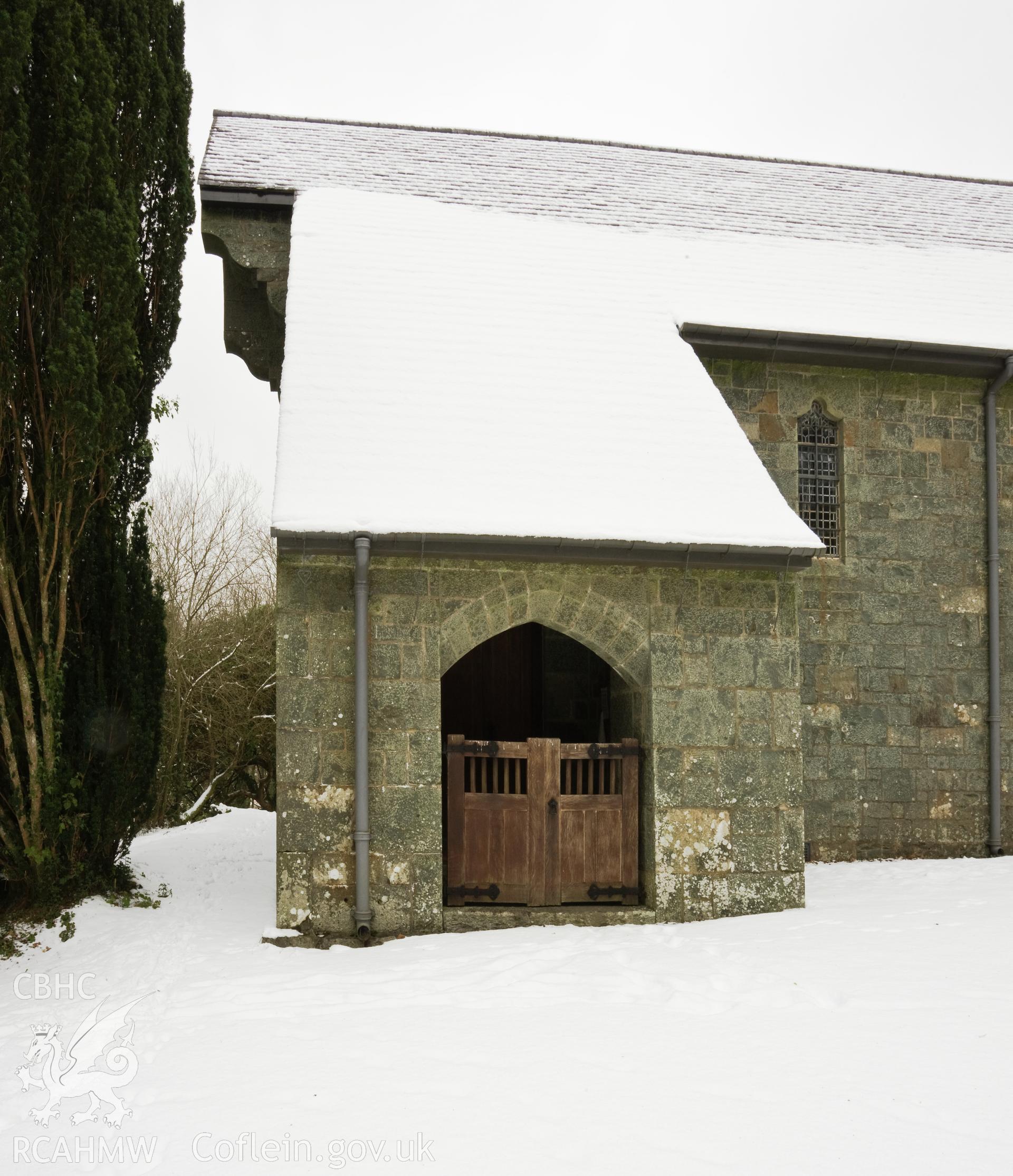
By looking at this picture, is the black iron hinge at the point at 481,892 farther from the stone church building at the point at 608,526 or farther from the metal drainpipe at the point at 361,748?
the metal drainpipe at the point at 361,748

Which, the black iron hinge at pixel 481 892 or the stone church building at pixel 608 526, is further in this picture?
the black iron hinge at pixel 481 892

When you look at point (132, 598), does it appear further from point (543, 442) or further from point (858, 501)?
point (858, 501)

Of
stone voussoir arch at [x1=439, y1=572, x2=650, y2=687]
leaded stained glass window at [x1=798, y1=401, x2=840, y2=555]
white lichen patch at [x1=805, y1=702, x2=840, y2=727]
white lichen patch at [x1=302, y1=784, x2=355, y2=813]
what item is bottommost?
white lichen patch at [x1=302, y1=784, x2=355, y2=813]

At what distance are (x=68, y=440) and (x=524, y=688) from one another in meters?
4.91

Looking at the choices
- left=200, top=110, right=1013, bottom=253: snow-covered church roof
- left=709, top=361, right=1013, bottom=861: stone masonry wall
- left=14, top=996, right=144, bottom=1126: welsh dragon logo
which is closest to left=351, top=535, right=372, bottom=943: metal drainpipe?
left=14, top=996, right=144, bottom=1126: welsh dragon logo

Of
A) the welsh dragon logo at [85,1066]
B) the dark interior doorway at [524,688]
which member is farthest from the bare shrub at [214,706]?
the welsh dragon logo at [85,1066]

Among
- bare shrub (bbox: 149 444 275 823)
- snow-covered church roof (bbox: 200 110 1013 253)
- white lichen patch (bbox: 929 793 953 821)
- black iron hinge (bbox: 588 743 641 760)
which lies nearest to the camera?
black iron hinge (bbox: 588 743 641 760)

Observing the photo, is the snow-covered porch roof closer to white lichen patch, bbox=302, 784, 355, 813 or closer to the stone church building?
the stone church building

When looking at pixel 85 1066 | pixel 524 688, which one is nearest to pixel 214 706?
pixel 524 688

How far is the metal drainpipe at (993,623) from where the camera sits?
9820 mm

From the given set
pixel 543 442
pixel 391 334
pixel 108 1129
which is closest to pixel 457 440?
pixel 543 442

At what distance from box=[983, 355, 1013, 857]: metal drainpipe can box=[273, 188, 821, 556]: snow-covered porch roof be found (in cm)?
296

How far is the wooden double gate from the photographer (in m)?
7.47

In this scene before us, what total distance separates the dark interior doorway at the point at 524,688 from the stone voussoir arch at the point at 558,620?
2.81 m
